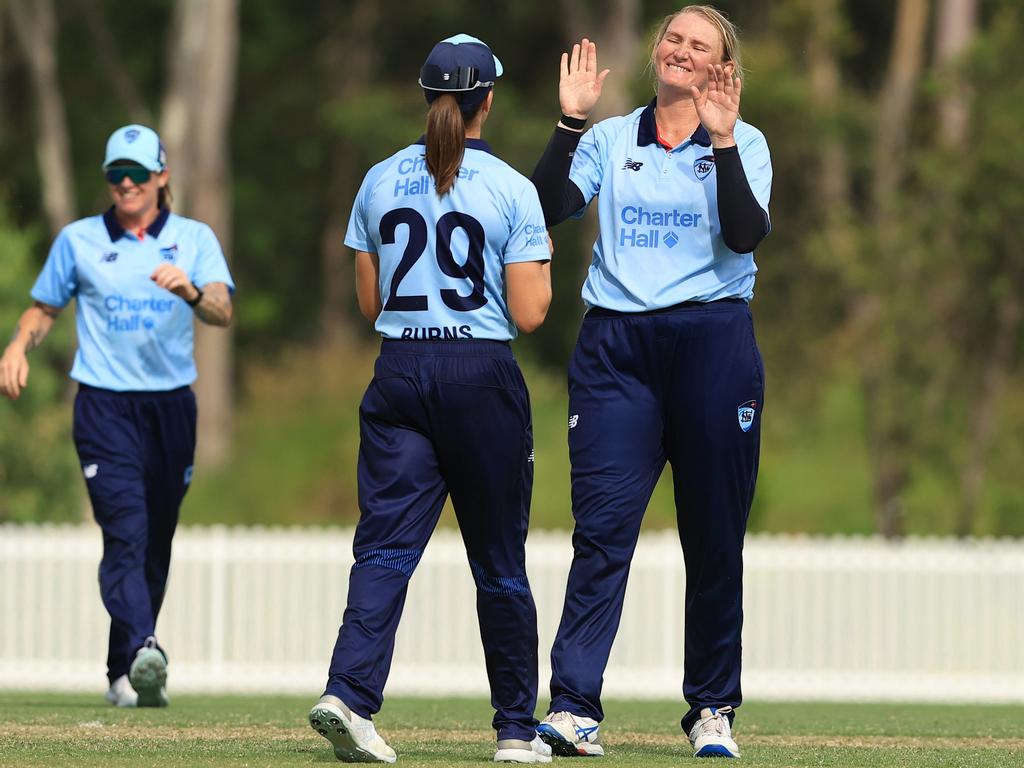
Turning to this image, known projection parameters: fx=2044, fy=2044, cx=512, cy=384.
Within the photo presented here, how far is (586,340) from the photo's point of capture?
6.65 metres

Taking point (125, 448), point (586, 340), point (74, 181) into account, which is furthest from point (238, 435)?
point (586, 340)

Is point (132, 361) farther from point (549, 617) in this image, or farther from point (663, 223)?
point (549, 617)

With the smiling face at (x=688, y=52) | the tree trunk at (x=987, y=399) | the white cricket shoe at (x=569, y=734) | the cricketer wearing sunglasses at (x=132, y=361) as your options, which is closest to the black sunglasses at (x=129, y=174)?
the cricketer wearing sunglasses at (x=132, y=361)

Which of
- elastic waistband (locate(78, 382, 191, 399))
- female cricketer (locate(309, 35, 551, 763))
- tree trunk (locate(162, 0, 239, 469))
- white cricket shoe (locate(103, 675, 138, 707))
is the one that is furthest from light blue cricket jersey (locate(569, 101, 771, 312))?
tree trunk (locate(162, 0, 239, 469))

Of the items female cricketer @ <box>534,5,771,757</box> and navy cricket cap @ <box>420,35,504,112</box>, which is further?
female cricketer @ <box>534,5,771,757</box>

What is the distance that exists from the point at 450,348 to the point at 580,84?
45.6 inches

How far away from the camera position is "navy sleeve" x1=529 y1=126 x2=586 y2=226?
Answer: 659 cm

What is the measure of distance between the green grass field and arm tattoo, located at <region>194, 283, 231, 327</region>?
5.38 ft

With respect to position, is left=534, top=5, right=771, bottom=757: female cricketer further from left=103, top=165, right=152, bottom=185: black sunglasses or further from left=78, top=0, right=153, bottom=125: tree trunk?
left=78, top=0, right=153, bottom=125: tree trunk

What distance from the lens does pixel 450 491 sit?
20.0 feet

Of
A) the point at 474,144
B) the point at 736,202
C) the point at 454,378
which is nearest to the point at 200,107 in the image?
the point at 736,202

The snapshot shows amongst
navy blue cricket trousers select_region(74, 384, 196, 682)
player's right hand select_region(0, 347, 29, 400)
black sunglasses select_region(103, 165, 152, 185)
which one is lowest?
navy blue cricket trousers select_region(74, 384, 196, 682)

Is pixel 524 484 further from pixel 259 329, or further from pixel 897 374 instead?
pixel 259 329

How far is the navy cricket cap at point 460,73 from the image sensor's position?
5.94m
